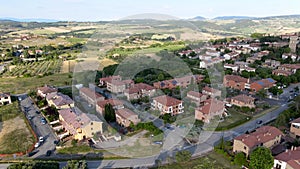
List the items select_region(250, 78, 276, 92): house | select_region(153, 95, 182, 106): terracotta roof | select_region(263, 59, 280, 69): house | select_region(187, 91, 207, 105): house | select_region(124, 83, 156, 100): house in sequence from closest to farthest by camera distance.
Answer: select_region(153, 95, 182, 106): terracotta roof
select_region(187, 91, 207, 105): house
select_region(124, 83, 156, 100): house
select_region(250, 78, 276, 92): house
select_region(263, 59, 280, 69): house

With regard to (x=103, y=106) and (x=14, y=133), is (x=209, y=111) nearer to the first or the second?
(x=103, y=106)

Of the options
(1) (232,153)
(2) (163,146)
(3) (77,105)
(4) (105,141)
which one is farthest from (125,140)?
(3) (77,105)

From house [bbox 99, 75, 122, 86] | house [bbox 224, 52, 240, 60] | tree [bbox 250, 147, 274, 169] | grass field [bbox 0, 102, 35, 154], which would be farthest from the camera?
house [bbox 224, 52, 240, 60]

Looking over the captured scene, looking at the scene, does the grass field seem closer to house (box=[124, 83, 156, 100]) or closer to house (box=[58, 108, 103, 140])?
house (box=[58, 108, 103, 140])

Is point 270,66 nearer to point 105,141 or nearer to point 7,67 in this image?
point 105,141

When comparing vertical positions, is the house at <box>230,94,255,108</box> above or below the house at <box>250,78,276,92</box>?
below

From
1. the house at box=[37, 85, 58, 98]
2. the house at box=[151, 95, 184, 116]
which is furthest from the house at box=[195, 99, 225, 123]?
the house at box=[37, 85, 58, 98]

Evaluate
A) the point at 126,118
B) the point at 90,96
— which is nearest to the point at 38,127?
the point at 90,96
